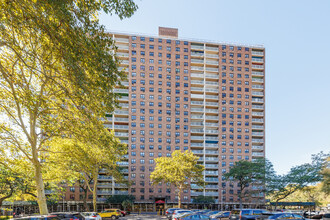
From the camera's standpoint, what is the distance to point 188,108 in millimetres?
82500

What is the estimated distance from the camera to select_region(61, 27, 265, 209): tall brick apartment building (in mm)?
76750

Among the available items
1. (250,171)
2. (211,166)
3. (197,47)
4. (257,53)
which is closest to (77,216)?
(250,171)

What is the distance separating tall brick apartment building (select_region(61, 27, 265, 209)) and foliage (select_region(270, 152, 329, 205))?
18922 mm

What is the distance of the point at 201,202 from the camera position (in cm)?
7219

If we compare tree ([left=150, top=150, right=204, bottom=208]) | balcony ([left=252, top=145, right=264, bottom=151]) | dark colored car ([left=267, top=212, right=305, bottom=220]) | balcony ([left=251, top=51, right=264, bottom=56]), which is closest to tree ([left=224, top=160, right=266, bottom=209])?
tree ([left=150, top=150, right=204, bottom=208])

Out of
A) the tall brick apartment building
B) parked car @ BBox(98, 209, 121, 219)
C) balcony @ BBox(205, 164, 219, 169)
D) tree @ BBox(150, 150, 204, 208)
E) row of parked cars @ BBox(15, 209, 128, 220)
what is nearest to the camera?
row of parked cars @ BBox(15, 209, 128, 220)

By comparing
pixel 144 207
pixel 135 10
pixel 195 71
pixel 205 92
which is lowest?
pixel 144 207

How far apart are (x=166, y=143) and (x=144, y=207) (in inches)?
785

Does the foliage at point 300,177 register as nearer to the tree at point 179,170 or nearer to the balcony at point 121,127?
A: the tree at point 179,170

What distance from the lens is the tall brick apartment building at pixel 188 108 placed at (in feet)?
252

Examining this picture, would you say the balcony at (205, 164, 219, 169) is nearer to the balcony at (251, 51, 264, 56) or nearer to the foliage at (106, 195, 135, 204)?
the foliage at (106, 195, 135, 204)

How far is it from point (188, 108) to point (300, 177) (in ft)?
125

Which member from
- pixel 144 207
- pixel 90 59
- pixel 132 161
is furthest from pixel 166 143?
pixel 90 59

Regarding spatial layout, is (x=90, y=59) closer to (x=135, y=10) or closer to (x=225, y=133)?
(x=135, y=10)
